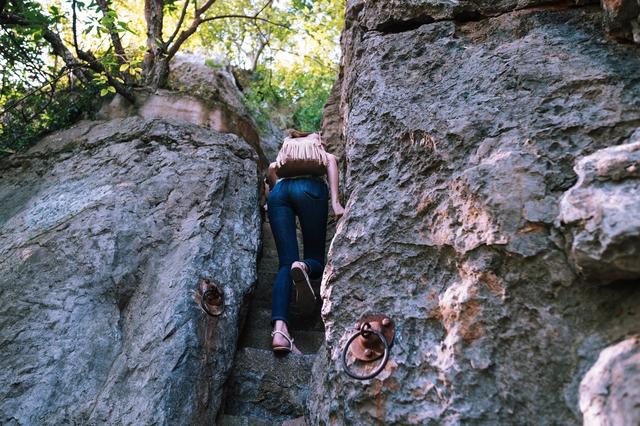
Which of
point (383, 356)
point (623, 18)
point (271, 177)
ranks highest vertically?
point (623, 18)

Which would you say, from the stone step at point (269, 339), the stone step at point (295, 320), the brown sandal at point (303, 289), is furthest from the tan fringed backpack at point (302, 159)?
the stone step at point (269, 339)

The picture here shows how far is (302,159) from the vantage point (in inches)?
162

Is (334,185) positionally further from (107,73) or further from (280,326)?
(107,73)

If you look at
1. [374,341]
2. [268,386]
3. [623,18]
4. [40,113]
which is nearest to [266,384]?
[268,386]

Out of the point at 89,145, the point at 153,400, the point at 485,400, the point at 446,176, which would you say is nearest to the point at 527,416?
the point at 485,400

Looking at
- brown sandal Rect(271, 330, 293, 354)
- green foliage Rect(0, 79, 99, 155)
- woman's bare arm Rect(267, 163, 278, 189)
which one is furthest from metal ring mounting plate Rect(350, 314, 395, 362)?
green foliage Rect(0, 79, 99, 155)

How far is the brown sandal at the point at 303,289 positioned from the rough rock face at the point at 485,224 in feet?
2.60

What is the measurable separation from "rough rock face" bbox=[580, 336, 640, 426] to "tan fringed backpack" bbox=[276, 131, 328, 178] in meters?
2.74

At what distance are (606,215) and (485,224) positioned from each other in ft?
1.77

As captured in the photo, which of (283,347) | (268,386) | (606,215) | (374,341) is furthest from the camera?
(283,347)

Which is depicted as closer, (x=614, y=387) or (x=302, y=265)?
(x=614, y=387)

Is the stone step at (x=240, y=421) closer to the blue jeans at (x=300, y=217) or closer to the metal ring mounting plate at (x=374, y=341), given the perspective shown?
the metal ring mounting plate at (x=374, y=341)

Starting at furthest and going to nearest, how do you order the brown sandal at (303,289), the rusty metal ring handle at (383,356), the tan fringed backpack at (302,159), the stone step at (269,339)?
the tan fringed backpack at (302,159)
the stone step at (269,339)
the brown sandal at (303,289)
the rusty metal ring handle at (383,356)

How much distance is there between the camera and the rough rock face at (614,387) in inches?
58.9
